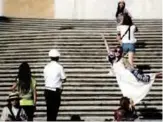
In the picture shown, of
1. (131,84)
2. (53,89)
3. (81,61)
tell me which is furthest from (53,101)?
(81,61)

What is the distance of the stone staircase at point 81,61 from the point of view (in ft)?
47.3

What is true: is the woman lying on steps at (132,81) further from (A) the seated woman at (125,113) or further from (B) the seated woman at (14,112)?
(B) the seated woman at (14,112)

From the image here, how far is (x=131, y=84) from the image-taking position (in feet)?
43.3

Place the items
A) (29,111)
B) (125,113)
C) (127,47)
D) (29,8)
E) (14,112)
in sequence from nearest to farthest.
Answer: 1. (125,113)
2. (14,112)
3. (29,111)
4. (127,47)
5. (29,8)

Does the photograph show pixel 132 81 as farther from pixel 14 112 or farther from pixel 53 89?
pixel 14 112

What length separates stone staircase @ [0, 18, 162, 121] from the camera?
568 inches

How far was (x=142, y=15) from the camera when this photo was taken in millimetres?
24531

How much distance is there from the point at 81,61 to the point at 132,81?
350cm

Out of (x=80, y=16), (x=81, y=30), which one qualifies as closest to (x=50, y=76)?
(x=81, y=30)

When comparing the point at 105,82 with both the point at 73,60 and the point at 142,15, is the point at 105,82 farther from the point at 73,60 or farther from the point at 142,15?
the point at 142,15

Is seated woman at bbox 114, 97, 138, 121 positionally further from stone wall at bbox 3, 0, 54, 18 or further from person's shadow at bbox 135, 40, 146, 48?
stone wall at bbox 3, 0, 54, 18

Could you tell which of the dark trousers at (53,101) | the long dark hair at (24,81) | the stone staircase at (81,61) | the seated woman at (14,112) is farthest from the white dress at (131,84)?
the seated woman at (14,112)

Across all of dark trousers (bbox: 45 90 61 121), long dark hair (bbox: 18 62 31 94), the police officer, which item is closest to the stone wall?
the police officer

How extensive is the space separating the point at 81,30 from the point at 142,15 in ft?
19.3
